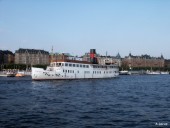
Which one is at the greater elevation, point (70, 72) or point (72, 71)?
point (72, 71)

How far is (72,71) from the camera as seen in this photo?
89.8 m

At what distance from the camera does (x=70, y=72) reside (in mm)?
88812

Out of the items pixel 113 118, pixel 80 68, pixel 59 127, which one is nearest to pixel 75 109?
pixel 113 118

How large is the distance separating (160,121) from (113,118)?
391cm

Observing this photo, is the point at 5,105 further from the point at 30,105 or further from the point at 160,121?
the point at 160,121

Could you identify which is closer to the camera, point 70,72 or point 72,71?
point 70,72

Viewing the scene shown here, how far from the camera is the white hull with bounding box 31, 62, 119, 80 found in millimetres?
82375

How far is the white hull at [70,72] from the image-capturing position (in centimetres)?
8238

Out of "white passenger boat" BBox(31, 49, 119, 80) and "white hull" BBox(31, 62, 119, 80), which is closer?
"white hull" BBox(31, 62, 119, 80)

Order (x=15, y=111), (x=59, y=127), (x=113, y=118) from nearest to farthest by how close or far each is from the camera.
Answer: (x=59, y=127)
(x=113, y=118)
(x=15, y=111)

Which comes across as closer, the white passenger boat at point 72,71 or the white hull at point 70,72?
the white hull at point 70,72

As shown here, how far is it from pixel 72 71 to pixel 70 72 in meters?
1.18

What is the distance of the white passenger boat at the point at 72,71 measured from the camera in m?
82.7

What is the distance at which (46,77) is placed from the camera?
273 feet
